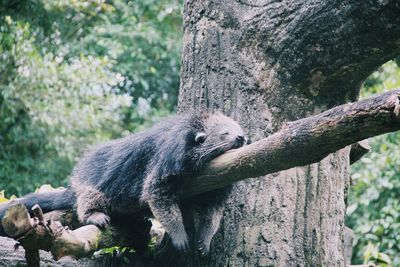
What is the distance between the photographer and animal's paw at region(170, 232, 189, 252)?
343 cm

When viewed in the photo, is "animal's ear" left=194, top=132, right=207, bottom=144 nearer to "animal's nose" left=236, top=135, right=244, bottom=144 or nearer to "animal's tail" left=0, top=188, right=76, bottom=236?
"animal's nose" left=236, top=135, right=244, bottom=144

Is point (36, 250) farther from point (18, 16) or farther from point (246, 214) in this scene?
point (18, 16)

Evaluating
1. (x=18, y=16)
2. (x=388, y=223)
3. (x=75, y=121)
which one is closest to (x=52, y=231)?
→ (x=388, y=223)

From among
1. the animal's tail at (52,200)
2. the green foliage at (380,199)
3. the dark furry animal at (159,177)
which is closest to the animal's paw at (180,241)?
the dark furry animal at (159,177)

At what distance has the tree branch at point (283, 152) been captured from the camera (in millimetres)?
2311

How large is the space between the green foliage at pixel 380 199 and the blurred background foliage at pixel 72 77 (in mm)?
3101

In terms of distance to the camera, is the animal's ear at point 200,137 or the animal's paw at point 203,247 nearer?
the animal's paw at point 203,247

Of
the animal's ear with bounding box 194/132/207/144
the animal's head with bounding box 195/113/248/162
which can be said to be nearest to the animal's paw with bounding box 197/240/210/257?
the animal's head with bounding box 195/113/248/162

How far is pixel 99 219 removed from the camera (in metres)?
3.50

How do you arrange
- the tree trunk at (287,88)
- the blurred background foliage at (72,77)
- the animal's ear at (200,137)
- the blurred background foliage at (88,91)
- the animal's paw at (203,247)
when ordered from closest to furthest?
the tree trunk at (287,88), the animal's paw at (203,247), the animal's ear at (200,137), the blurred background foliage at (88,91), the blurred background foliage at (72,77)

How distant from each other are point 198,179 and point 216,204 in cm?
37

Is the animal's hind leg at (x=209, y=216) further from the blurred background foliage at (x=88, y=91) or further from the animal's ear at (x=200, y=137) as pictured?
the blurred background foliage at (x=88, y=91)

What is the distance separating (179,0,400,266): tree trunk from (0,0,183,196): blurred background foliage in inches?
172

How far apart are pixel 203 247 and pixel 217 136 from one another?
607mm
